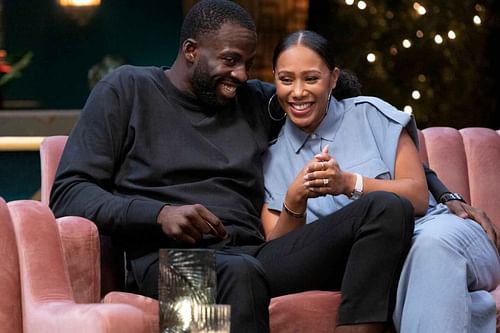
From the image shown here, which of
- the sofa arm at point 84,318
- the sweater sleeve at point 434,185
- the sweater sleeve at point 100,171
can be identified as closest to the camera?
the sofa arm at point 84,318

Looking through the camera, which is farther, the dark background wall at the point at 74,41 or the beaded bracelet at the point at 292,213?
the dark background wall at the point at 74,41

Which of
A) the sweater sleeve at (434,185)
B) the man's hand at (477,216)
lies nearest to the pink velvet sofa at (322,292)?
the man's hand at (477,216)

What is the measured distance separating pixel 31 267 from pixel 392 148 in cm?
119

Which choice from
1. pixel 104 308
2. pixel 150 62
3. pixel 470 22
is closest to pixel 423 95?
pixel 470 22

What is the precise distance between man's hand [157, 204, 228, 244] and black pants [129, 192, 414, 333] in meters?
0.08

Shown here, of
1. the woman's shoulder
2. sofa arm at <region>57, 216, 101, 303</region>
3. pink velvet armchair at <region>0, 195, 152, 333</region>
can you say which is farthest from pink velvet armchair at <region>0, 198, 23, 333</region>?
the woman's shoulder

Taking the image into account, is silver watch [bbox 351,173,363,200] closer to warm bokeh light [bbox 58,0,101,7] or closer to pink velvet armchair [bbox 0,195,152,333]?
pink velvet armchair [bbox 0,195,152,333]

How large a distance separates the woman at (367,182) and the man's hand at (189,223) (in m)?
0.31

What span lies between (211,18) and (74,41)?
10.1 feet

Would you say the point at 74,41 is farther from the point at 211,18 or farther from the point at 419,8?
the point at 211,18

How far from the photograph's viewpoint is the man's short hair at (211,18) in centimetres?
403

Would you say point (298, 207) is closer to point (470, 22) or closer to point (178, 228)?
point (178, 228)

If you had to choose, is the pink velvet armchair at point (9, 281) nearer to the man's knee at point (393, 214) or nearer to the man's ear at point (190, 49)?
the man's ear at point (190, 49)

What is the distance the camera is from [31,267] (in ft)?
11.6
